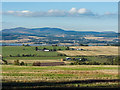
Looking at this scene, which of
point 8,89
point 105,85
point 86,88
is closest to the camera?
point 8,89

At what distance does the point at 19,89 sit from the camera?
1192cm

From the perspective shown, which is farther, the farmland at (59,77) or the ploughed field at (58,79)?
the farmland at (59,77)

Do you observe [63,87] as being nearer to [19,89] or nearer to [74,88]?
[74,88]

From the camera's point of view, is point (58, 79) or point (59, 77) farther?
point (59, 77)

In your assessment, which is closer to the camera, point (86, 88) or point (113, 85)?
point (86, 88)

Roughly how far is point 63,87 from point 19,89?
2.41 metres

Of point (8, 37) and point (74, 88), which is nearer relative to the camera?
point (74, 88)

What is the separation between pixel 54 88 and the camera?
1248 centimetres

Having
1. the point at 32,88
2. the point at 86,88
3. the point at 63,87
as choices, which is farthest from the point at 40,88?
the point at 86,88

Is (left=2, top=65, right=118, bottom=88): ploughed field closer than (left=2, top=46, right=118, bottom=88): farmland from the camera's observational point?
Yes

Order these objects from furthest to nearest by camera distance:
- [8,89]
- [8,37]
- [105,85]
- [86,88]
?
[8,37], [105,85], [86,88], [8,89]

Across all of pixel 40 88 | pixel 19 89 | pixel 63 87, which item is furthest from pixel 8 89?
pixel 63 87

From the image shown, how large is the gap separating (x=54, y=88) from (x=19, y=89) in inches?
71.1

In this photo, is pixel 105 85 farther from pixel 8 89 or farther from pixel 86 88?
pixel 8 89
